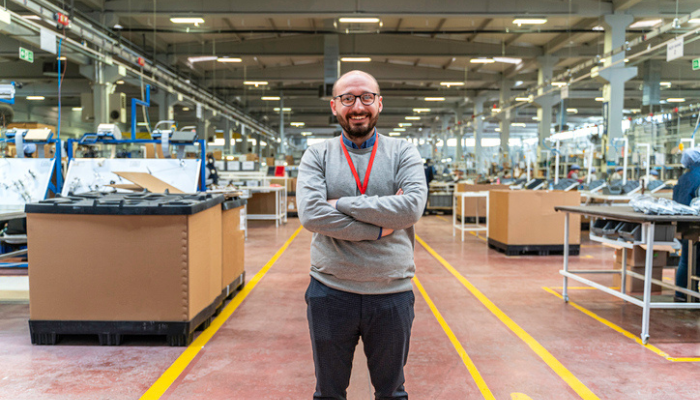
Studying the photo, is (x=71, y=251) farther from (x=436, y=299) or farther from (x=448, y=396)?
(x=436, y=299)

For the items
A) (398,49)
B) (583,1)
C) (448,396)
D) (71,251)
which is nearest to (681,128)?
(583,1)

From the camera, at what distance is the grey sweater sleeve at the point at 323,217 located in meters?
1.73

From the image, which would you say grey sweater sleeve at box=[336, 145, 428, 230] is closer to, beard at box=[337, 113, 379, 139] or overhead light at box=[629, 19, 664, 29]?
beard at box=[337, 113, 379, 139]

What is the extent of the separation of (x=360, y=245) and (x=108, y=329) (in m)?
2.56

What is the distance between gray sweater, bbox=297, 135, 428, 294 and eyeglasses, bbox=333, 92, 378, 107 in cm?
18

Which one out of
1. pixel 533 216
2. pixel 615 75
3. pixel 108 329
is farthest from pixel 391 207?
pixel 615 75

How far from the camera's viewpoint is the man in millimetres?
1747

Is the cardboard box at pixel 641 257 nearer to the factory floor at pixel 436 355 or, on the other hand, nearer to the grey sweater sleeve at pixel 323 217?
the factory floor at pixel 436 355

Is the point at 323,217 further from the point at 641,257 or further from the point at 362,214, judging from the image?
the point at 641,257

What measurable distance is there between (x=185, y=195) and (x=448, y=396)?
2.58 m

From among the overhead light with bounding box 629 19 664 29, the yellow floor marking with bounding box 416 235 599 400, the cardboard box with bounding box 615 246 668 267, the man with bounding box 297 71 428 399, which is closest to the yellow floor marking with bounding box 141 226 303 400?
the man with bounding box 297 71 428 399

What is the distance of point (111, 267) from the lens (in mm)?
3377

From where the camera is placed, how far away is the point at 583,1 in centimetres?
1229

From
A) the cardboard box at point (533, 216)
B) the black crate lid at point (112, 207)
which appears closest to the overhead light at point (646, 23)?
the cardboard box at point (533, 216)
